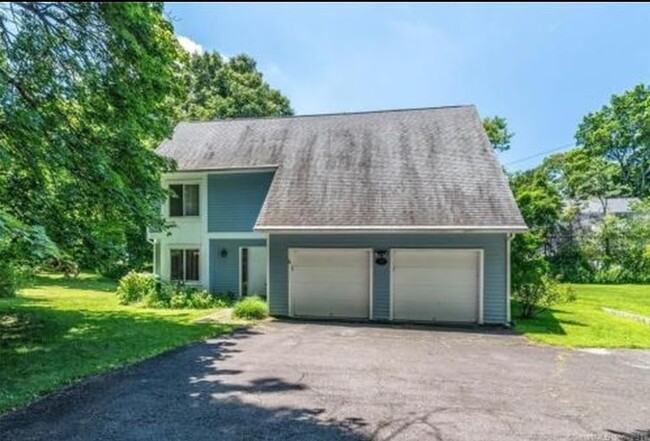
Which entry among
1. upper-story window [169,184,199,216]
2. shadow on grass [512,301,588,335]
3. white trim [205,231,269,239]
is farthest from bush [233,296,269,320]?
shadow on grass [512,301,588,335]

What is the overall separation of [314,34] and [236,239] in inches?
600

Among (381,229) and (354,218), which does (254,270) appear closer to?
(354,218)

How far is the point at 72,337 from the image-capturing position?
11641 mm

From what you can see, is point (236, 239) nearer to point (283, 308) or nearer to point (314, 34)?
point (283, 308)

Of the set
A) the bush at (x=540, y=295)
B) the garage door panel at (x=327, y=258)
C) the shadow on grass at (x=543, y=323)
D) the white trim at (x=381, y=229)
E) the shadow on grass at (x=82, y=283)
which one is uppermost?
the white trim at (x=381, y=229)

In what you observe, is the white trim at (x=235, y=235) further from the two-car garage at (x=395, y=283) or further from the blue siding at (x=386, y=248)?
the two-car garage at (x=395, y=283)

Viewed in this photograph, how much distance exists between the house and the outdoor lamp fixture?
0.10 feet

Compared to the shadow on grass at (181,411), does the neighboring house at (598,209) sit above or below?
above

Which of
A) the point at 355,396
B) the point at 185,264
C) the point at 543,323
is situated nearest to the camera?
the point at 355,396

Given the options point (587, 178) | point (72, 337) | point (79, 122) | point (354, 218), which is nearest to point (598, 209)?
point (587, 178)

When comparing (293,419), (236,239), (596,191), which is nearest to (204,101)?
(236,239)

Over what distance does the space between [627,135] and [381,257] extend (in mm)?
15371

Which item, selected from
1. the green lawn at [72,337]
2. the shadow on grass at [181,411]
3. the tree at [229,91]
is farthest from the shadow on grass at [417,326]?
the tree at [229,91]

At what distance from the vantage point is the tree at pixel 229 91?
34344 millimetres
